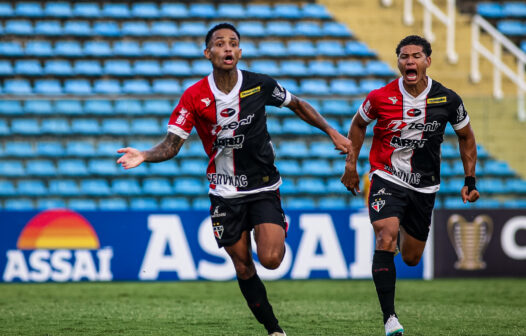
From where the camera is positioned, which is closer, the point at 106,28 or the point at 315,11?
the point at 106,28

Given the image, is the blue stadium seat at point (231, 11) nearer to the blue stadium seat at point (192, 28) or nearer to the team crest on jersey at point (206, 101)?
the blue stadium seat at point (192, 28)

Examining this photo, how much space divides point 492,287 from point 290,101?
527 cm

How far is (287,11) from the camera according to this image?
Answer: 624 inches

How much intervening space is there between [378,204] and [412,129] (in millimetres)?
625

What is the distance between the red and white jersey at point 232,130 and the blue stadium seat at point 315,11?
10.7m

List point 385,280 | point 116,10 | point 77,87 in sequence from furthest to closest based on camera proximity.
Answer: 1. point 116,10
2. point 77,87
3. point 385,280

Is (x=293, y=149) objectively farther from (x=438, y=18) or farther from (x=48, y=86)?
(x=438, y=18)

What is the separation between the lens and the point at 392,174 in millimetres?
5848

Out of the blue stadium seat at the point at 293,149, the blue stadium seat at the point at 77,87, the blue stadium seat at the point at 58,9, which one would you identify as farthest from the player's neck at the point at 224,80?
the blue stadium seat at the point at 58,9

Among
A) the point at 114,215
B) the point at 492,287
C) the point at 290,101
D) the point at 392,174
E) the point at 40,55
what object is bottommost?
the point at 492,287

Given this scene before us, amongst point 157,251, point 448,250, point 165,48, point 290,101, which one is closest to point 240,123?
point 290,101

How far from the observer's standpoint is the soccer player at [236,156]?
520cm

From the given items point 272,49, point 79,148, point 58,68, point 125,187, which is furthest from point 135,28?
point 125,187

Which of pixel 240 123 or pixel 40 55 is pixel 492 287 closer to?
pixel 240 123
